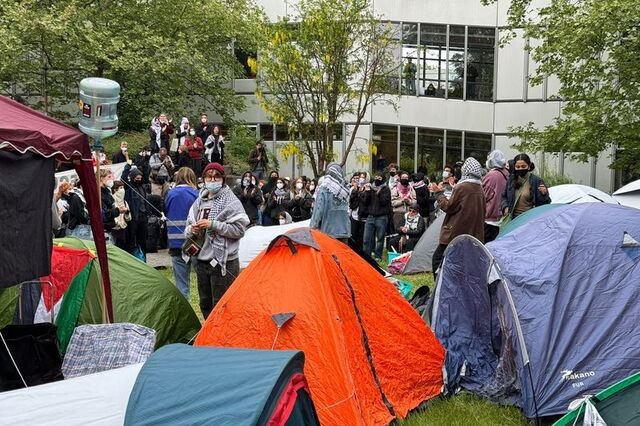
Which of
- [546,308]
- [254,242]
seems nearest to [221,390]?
[546,308]

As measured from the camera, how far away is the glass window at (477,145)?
80.7 ft

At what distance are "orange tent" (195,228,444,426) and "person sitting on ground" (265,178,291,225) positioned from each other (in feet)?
29.3

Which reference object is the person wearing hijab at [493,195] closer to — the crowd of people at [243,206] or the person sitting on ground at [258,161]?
the crowd of people at [243,206]

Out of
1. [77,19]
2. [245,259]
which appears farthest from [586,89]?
[77,19]

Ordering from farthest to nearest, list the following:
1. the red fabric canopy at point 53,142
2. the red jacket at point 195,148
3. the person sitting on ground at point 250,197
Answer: the red jacket at point 195,148 < the person sitting on ground at point 250,197 < the red fabric canopy at point 53,142

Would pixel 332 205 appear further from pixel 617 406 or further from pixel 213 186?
pixel 617 406

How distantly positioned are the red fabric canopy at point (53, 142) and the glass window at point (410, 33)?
776 inches

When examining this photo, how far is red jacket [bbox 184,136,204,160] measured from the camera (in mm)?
18328

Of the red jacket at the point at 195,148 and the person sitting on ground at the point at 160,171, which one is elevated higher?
the red jacket at the point at 195,148

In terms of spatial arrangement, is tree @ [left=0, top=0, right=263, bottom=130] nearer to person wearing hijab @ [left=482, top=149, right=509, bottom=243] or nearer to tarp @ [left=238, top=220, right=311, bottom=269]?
tarp @ [left=238, top=220, right=311, bottom=269]

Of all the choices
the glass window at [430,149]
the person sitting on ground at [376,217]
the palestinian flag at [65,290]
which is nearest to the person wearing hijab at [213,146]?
the person sitting on ground at [376,217]

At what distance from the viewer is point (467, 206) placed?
28.3 feet

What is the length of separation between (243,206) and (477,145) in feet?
43.4

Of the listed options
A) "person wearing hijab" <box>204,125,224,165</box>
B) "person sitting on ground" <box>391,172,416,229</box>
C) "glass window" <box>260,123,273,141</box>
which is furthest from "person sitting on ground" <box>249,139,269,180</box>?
"glass window" <box>260,123,273,141</box>
